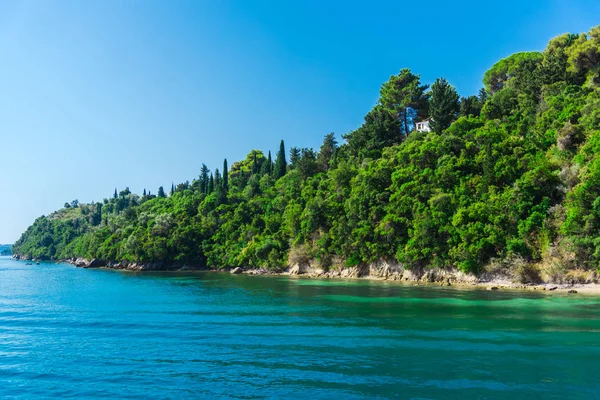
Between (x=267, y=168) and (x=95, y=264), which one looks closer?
(x=95, y=264)

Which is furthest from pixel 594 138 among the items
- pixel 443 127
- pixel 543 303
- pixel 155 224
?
pixel 155 224

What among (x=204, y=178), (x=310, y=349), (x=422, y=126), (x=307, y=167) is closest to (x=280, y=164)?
(x=307, y=167)

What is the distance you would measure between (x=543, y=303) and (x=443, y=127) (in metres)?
43.6

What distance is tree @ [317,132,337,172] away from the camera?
306ft

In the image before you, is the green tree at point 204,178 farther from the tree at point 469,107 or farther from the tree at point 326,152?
the tree at point 469,107

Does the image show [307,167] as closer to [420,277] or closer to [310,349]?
[420,277]

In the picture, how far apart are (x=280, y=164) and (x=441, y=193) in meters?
60.5

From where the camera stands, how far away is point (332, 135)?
9962 centimetres

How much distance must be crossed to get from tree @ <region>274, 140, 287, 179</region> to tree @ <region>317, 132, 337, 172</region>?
48.8 feet

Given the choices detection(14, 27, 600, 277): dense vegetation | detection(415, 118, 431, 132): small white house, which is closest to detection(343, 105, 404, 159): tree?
detection(14, 27, 600, 277): dense vegetation

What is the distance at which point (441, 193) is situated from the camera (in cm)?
5369

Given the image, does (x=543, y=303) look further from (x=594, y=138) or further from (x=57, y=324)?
(x=57, y=324)

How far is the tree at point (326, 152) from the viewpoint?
306 ft

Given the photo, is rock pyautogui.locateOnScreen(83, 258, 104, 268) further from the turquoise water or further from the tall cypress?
the turquoise water
